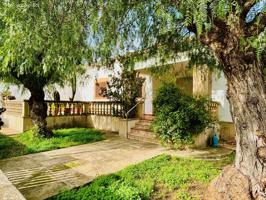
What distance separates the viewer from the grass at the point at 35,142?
26.6ft

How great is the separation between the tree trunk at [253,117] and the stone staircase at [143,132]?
5762mm

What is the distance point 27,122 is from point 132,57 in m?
7.50

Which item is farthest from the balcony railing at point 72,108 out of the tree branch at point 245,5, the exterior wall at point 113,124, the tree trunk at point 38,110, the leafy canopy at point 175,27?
the tree branch at point 245,5

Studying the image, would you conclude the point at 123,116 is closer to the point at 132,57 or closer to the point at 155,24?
the point at 132,57

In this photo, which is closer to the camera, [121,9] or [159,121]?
[121,9]

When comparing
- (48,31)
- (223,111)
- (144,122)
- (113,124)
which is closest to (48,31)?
(48,31)

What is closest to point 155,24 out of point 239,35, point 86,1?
point 86,1

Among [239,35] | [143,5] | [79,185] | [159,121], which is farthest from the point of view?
[159,121]

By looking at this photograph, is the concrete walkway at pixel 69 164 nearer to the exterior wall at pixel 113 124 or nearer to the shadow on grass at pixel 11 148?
the shadow on grass at pixel 11 148

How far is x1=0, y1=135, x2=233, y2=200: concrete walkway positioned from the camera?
5.17 meters

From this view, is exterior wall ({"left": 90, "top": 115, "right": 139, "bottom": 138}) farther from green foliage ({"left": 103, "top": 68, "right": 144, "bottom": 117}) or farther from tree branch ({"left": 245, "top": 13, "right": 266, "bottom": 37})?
tree branch ({"left": 245, "top": 13, "right": 266, "bottom": 37})

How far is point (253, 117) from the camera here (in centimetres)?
395

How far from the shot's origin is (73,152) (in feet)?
26.6

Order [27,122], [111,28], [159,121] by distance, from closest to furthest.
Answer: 1. [111,28]
2. [159,121]
3. [27,122]
